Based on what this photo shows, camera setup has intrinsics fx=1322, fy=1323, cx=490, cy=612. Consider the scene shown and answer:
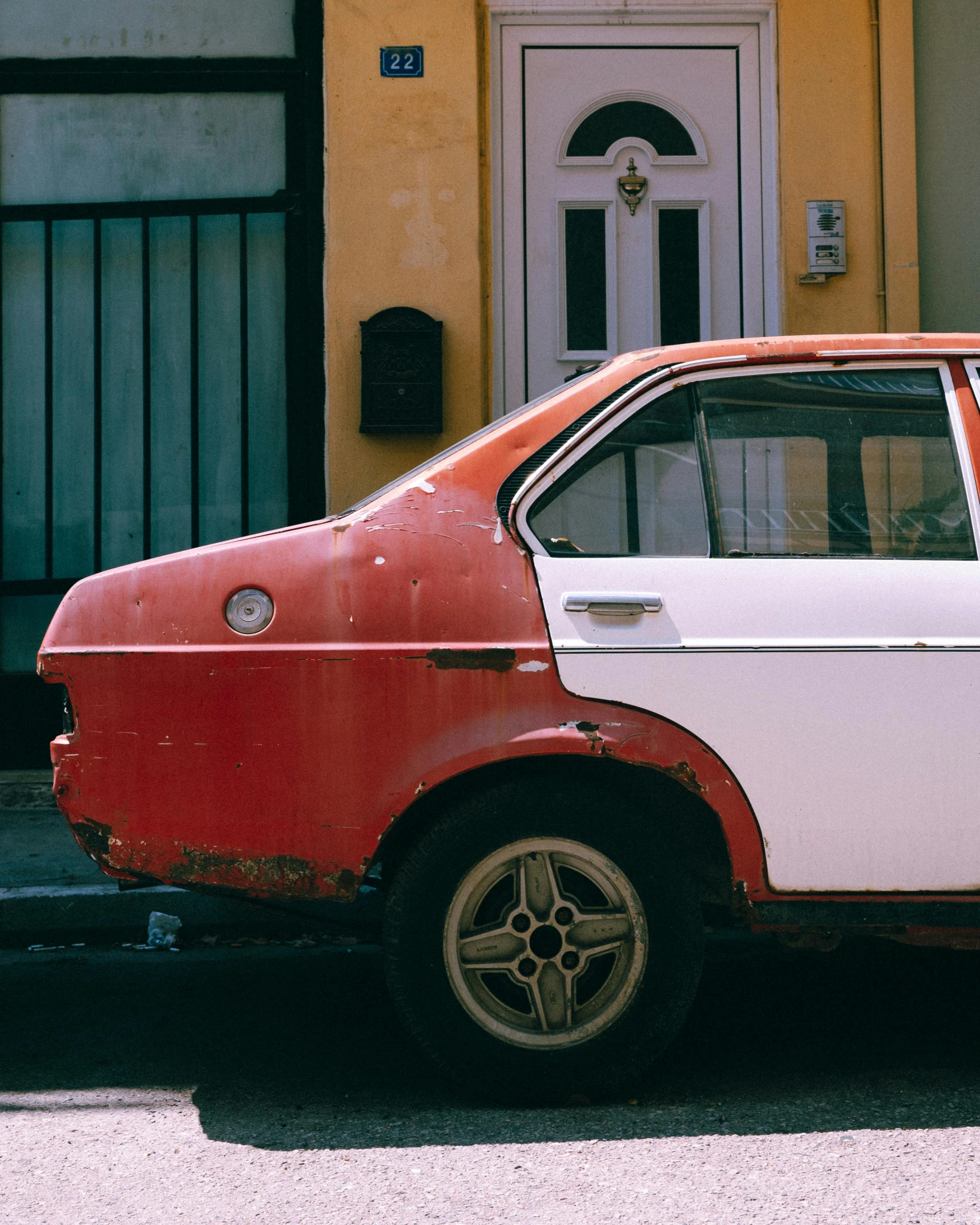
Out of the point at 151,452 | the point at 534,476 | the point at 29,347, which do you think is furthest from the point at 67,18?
the point at 534,476

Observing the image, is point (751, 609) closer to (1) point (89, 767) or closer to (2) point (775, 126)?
(1) point (89, 767)

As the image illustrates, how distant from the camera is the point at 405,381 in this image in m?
6.50

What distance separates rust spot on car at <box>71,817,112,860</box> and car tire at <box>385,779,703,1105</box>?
68 cm

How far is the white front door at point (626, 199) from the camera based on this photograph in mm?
6848

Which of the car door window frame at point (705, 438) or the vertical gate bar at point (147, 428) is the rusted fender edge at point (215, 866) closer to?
the car door window frame at point (705, 438)

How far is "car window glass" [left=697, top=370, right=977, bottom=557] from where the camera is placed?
3.17 m

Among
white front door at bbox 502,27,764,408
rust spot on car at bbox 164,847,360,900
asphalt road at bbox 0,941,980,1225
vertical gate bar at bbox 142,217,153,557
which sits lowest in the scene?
asphalt road at bbox 0,941,980,1225

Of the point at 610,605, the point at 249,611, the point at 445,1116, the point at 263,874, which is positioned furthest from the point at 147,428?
the point at 445,1116

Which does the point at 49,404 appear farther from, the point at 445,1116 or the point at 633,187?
the point at 445,1116

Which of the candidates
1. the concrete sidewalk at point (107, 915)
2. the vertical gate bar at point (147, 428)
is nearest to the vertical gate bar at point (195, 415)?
the vertical gate bar at point (147, 428)

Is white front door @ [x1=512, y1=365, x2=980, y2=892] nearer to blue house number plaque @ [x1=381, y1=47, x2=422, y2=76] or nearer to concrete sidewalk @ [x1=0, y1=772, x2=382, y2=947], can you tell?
concrete sidewalk @ [x1=0, y1=772, x2=382, y2=947]

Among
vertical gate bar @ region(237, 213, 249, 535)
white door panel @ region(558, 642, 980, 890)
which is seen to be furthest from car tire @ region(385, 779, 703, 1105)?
vertical gate bar @ region(237, 213, 249, 535)

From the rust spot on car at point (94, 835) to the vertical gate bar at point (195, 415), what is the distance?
3.80m

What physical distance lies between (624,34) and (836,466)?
4497 mm
